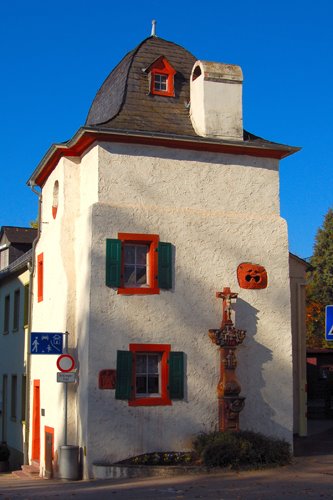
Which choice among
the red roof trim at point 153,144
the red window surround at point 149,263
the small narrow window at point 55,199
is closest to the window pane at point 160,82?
the red roof trim at point 153,144

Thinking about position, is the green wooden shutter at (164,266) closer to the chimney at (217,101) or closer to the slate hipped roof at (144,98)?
the slate hipped roof at (144,98)

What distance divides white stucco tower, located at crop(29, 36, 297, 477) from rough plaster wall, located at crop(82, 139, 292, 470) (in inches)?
1.0

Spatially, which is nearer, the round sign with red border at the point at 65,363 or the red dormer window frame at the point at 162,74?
the round sign with red border at the point at 65,363

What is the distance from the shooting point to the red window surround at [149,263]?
1784 cm

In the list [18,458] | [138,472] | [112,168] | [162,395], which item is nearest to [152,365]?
[162,395]

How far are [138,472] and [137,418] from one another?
122 cm

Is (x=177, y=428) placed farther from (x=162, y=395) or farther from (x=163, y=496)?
(x=163, y=496)

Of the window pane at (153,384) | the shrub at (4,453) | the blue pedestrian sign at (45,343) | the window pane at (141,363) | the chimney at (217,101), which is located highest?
the chimney at (217,101)

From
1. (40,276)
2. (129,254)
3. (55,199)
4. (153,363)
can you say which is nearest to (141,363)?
(153,363)

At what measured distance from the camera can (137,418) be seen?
1739 cm

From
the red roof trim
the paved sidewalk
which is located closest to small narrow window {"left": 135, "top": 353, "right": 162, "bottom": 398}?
the paved sidewalk

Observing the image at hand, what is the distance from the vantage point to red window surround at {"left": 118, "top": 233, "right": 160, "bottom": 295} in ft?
58.5

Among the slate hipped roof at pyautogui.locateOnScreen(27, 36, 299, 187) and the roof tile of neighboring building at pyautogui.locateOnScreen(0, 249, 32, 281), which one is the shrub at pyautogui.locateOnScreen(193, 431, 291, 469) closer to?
the slate hipped roof at pyautogui.locateOnScreen(27, 36, 299, 187)

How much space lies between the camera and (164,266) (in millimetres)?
18078
